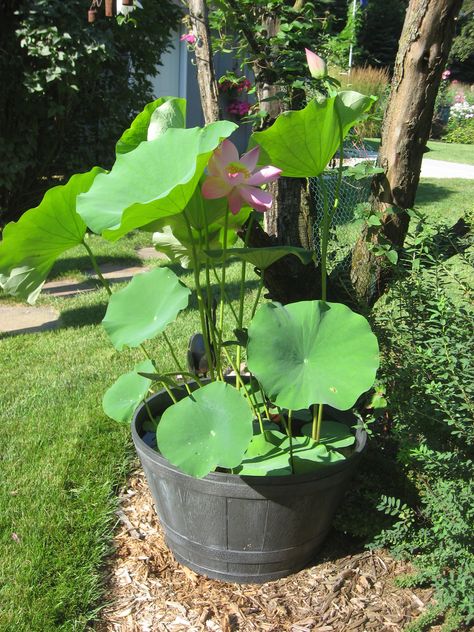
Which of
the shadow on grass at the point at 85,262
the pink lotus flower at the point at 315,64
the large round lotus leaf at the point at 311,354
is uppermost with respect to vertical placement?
the pink lotus flower at the point at 315,64

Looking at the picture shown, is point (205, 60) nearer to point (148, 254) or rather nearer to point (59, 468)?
point (59, 468)

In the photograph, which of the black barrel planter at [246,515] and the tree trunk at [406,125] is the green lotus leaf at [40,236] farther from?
the tree trunk at [406,125]

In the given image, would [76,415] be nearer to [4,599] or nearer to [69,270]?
[4,599]

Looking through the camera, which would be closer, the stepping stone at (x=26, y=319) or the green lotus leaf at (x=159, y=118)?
the green lotus leaf at (x=159, y=118)

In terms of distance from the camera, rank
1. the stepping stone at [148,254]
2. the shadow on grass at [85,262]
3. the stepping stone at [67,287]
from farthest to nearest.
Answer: the stepping stone at [148,254]
the shadow on grass at [85,262]
the stepping stone at [67,287]

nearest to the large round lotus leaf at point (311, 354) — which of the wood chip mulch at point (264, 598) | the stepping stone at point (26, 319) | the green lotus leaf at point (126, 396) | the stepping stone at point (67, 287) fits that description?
the green lotus leaf at point (126, 396)

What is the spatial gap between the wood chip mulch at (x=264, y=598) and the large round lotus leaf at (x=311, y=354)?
581 millimetres

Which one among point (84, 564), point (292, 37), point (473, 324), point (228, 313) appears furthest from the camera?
point (228, 313)

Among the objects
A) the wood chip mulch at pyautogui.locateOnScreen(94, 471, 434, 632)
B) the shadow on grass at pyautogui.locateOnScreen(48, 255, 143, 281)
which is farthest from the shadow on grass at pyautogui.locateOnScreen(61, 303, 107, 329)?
the wood chip mulch at pyautogui.locateOnScreen(94, 471, 434, 632)

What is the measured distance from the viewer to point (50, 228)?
62.2 inches

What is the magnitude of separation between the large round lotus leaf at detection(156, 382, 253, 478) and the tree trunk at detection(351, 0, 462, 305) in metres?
0.62

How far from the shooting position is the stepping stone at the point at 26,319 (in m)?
3.59

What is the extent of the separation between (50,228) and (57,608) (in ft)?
3.14

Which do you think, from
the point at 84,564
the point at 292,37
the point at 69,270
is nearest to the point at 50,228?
the point at 84,564
